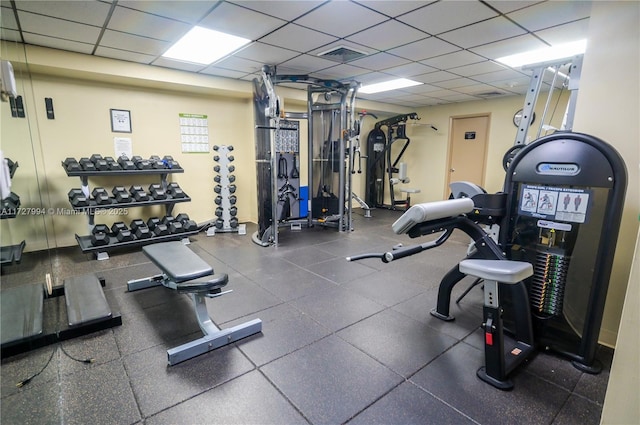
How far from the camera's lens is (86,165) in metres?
3.90

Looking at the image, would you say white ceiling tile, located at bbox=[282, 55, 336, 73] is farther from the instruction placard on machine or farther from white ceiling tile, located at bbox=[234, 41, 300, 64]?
the instruction placard on machine

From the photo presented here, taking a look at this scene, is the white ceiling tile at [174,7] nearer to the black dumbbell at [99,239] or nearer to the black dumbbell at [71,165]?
the black dumbbell at [71,165]

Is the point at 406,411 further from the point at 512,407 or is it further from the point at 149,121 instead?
the point at 149,121

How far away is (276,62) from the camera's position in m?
4.08

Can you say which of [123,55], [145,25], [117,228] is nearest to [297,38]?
[145,25]

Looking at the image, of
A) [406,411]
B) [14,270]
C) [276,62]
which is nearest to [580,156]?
[406,411]

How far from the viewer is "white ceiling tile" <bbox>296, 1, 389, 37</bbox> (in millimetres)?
2559

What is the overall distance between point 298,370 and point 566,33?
3.91 metres

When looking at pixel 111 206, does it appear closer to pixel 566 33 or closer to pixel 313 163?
pixel 313 163

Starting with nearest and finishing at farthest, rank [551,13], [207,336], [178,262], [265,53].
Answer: [207,336] < [178,262] < [551,13] < [265,53]

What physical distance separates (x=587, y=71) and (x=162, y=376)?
11.1 ft

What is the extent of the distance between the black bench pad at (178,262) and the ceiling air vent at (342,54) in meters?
2.71

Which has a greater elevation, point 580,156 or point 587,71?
point 587,71

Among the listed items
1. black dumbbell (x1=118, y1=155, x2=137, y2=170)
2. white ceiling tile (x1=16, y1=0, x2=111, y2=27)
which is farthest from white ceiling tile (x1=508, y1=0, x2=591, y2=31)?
black dumbbell (x1=118, y1=155, x2=137, y2=170)
